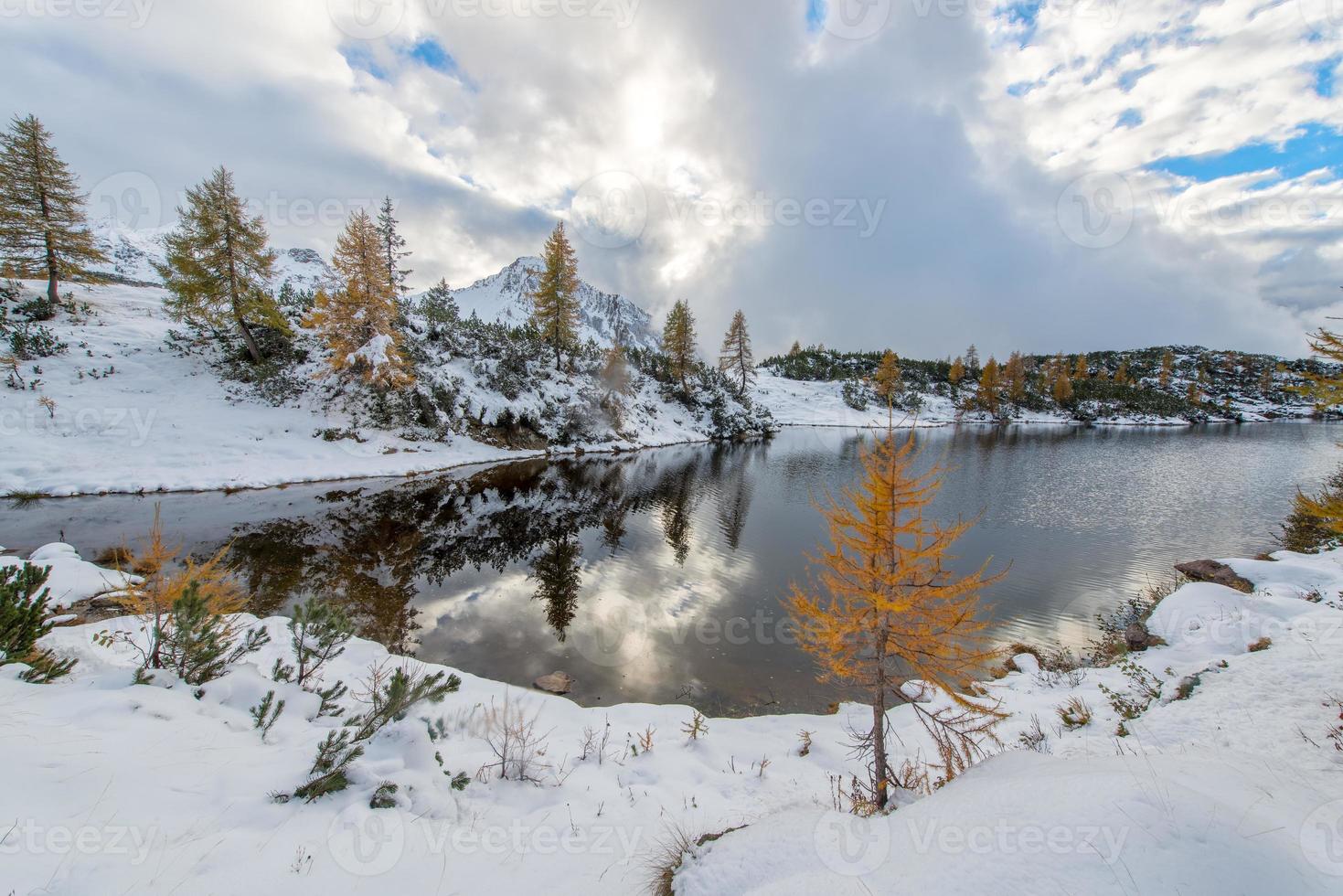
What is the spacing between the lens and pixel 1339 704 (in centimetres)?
553

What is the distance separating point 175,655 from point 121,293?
165ft

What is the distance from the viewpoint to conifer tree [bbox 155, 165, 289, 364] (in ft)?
88.1

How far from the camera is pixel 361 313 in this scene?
2833cm

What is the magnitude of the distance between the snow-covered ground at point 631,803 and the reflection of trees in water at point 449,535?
4454 millimetres

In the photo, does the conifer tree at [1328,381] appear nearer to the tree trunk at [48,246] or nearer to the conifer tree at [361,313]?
the conifer tree at [361,313]

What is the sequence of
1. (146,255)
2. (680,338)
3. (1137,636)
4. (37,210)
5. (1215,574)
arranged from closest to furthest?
(1137,636), (1215,574), (37,210), (680,338), (146,255)

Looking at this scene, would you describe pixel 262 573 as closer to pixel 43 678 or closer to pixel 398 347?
pixel 43 678

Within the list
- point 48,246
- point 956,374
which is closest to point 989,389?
point 956,374

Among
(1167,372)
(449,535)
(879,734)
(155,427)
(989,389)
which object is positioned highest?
(1167,372)

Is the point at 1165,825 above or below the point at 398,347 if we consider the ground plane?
below

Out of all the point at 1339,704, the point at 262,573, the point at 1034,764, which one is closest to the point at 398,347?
the point at 262,573

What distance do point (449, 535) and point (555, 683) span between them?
9.80m

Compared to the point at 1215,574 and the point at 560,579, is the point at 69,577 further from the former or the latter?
the point at 1215,574

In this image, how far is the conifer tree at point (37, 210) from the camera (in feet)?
84.2
